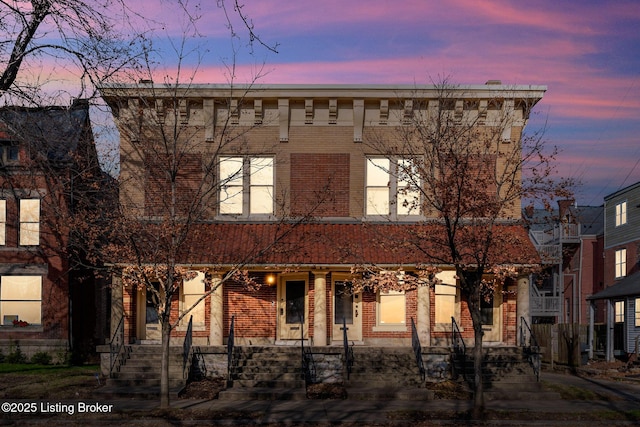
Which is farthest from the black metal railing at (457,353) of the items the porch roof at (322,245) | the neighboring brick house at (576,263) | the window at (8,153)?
the neighboring brick house at (576,263)

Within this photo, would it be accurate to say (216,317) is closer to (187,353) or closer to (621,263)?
(187,353)

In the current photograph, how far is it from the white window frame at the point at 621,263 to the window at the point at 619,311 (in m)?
5.76

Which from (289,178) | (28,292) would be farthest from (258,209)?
(28,292)

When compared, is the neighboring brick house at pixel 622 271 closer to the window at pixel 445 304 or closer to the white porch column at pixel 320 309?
the window at pixel 445 304

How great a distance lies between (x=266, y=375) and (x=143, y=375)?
3463 mm

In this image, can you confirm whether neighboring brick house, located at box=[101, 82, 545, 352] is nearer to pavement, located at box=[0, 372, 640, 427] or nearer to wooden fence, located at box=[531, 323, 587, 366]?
wooden fence, located at box=[531, 323, 587, 366]

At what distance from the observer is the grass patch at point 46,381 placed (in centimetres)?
1914

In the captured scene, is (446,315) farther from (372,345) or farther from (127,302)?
(127,302)

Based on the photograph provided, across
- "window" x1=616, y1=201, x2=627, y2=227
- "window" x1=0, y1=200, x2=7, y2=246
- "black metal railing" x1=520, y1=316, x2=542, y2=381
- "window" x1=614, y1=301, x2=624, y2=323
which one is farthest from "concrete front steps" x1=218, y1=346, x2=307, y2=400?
"window" x1=616, y1=201, x2=627, y2=227

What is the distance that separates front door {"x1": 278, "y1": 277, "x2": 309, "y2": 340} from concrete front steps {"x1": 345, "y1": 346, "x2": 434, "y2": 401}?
244 cm

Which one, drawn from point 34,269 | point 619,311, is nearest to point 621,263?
point 619,311

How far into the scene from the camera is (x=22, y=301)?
27.5 meters

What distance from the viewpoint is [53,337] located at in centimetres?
2716

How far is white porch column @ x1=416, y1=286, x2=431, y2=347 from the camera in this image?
74.8 feet
